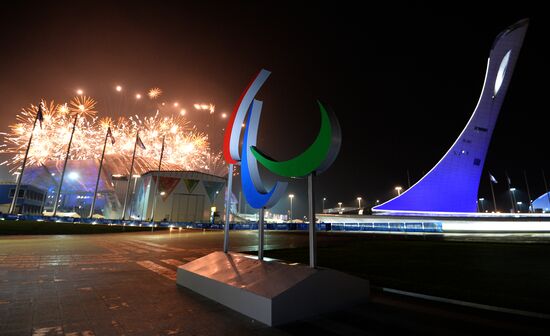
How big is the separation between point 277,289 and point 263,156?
3.86 m

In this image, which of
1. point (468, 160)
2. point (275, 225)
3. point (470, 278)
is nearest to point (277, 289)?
point (470, 278)

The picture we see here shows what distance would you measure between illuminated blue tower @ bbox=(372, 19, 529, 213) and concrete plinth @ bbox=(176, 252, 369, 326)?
167 ft

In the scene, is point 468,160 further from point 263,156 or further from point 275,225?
point 263,156

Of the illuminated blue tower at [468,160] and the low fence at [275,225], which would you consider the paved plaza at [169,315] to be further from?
the illuminated blue tower at [468,160]

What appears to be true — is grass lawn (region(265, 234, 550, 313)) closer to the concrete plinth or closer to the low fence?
the concrete plinth

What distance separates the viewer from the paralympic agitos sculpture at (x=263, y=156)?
6.21 meters

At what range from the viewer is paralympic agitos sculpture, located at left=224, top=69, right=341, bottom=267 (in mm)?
6207

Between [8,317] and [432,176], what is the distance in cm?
5666

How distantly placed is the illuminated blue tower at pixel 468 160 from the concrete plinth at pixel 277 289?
51036mm

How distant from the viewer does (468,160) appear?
49750mm

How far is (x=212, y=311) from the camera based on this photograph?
19.2ft

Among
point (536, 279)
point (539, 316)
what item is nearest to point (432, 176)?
point (536, 279)

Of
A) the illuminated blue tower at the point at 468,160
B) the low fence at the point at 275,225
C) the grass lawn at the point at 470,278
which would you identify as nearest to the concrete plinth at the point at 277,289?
the grass lawn at the point at 470,278

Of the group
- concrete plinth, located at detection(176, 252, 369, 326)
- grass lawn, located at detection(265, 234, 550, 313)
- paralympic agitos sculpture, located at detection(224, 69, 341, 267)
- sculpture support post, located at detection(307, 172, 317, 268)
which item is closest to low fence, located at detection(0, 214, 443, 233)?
grass lawn, located at detection(265, 234, 550, 313)
